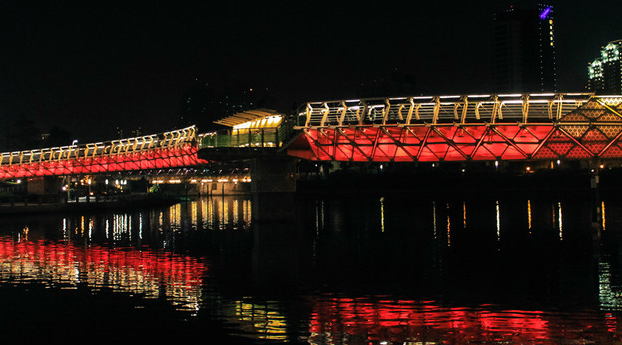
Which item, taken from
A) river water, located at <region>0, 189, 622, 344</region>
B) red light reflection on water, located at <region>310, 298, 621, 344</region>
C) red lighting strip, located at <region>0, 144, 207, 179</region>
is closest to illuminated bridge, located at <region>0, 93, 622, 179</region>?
river water, located at <region>0, 189, 622, 344</region>

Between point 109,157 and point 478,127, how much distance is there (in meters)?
57.0

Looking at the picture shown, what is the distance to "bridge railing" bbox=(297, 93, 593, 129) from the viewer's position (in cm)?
3750

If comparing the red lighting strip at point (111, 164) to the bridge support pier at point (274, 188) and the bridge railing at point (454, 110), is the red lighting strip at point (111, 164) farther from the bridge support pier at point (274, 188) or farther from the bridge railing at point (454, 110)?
the bridge railing at point (454, 110)

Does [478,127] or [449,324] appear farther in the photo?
[478,127]

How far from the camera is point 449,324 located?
18812mm

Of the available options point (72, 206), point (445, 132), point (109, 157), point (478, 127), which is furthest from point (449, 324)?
point (72, 206)

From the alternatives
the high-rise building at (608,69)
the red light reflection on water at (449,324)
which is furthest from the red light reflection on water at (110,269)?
the high-rise building at (608,69)

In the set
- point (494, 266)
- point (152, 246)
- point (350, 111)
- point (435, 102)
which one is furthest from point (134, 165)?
point (494, 266)

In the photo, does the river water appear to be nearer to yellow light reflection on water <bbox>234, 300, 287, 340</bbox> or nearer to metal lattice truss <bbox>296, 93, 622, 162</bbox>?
yellow light reflection on water <bbox>234, 300, 287, 340</bbox>

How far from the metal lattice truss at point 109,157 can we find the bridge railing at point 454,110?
29.7 meters

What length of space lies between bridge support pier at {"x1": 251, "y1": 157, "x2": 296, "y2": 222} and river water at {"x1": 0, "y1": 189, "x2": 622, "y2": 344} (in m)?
3.12

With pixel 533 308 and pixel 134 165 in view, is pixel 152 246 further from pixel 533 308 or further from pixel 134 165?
pixel 134 165

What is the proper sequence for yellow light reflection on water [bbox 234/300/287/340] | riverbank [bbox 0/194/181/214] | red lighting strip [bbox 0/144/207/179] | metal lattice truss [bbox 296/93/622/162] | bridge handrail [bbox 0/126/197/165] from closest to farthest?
yellow light reflection on water [bbox 234/300/287/340], metal lattice truss [bbox 296/93/622/162], bridge handrail [bbox 0/126/197/165], red lighting strip [bbox 0/144/207/179], riverbank [bbox 0/194/181/214]

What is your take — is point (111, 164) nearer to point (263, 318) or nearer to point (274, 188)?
point (274, 188)
